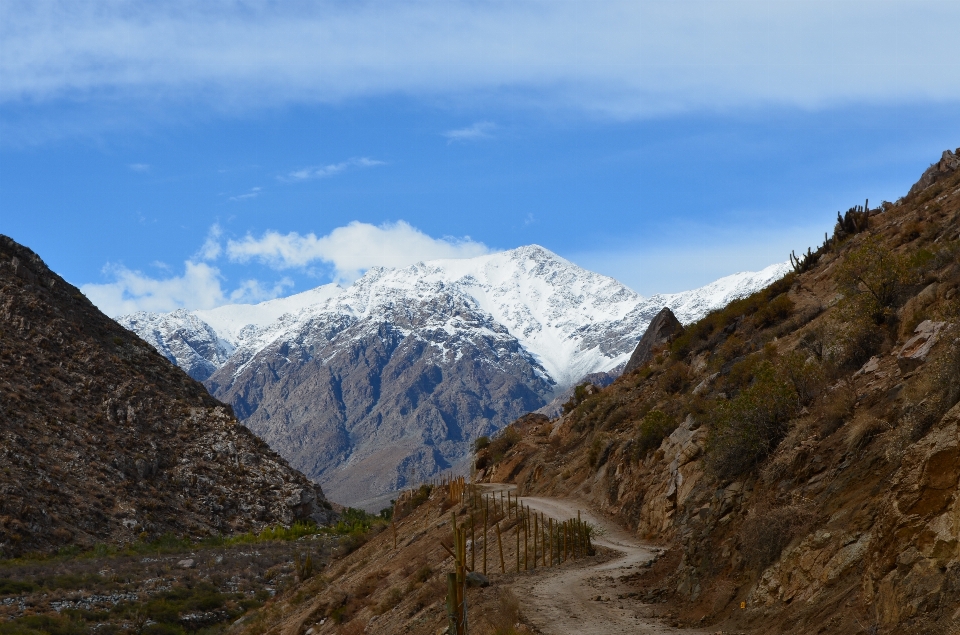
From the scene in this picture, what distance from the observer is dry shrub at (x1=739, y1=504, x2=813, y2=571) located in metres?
13.7

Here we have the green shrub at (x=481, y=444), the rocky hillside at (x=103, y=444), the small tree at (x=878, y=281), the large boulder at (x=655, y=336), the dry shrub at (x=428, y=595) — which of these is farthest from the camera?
the rocky hillside at (x=103, y=444)

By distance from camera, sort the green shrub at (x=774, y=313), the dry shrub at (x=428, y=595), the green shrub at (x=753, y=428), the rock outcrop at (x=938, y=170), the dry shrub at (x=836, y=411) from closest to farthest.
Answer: the dry shrub at (x=836, y=411) → the green shrub at (x=753, y=428) → the dry shrub at (x=428, y=595) → the green shrub at (x=774, y=313) → the rock outcrop at (x=938, y=170)

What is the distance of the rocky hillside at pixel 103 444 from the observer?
5444cm

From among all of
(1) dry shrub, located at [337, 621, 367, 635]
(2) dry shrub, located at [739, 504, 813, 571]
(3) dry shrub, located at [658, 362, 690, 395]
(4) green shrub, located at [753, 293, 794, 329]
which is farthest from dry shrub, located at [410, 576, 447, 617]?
(4) green shrub, located at [753, 293, 794, 329]

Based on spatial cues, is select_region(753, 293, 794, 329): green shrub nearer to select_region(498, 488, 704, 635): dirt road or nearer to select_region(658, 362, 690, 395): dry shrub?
select_region(658, 362, 690, 395): dry shrub

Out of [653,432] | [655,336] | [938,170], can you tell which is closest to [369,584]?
[653,432]

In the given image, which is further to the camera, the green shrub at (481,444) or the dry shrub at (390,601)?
the green shrub at (481,444)

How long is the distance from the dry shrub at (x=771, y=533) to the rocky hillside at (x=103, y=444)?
47.1 metres

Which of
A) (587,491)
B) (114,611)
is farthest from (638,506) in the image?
(114,611)

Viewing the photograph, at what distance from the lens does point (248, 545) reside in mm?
54969

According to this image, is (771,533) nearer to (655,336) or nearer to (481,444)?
(481,444)

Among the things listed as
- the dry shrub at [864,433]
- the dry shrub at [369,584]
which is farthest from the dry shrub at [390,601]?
the dry shrub at [864,433]

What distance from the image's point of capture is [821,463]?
49.8 feet

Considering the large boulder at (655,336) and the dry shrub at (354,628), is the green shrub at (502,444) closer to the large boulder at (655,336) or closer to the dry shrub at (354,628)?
the large boulder at (655,336)
